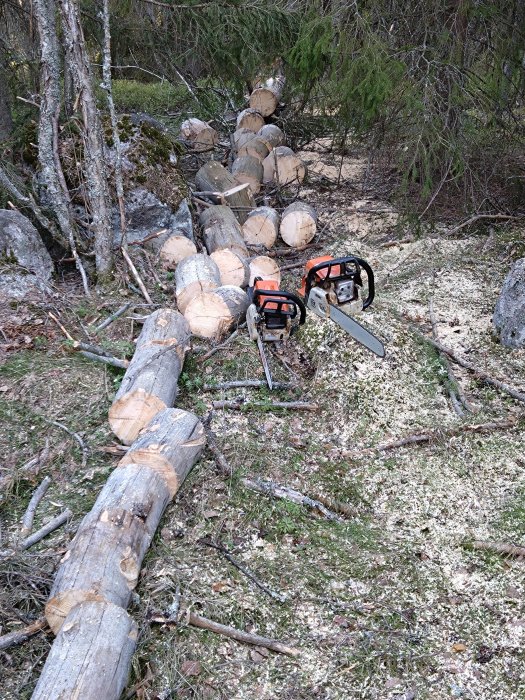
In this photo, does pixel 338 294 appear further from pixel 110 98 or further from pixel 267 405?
pixel 110 98

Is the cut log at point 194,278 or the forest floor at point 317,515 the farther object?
the cut log at point 194,278

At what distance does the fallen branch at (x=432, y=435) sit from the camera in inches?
168

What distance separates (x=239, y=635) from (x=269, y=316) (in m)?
2.43

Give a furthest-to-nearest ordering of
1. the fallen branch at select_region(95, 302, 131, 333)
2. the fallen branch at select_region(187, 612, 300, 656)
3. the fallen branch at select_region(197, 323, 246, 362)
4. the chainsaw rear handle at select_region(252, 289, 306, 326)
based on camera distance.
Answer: the fallen branch at select_region(95, 302, 131, 333) → the fallen branch at select_region(197, 323, 246, 362) → the chainsaw rear handle at select_region(252, 289, 306, 326) → the fallen branch at select_region(187, 612, 300, 656)

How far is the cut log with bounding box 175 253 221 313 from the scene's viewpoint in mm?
5504

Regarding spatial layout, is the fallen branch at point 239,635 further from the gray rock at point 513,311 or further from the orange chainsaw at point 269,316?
the gray rock at point 513,311

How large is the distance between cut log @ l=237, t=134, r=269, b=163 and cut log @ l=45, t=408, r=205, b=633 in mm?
5964

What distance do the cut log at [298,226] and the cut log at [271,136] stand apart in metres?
2.24

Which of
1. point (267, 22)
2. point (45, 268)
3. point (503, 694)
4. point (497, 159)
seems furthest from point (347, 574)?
point (267, 22)

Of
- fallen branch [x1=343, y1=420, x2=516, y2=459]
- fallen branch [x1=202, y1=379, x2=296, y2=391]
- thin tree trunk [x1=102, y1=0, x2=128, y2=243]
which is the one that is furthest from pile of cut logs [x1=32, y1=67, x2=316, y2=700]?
fallen branch [x1=343, y1=420, x2=516, y2=459]

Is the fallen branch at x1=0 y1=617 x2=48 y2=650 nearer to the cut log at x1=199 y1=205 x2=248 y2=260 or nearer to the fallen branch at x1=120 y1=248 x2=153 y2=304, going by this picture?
the fallen branch at x1=120 y1=248 x2=153 y2=304

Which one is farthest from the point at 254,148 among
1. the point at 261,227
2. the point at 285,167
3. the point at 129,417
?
the point at 129,417

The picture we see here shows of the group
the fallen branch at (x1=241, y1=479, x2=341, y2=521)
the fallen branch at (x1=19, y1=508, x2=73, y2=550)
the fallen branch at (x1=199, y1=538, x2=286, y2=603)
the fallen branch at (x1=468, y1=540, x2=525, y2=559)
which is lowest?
A: the fallen branch at (x1=468, y1=540, x2=525, y2=559)

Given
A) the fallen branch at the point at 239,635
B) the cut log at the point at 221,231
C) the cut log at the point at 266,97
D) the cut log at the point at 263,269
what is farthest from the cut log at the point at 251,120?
the fallen branch at the point at 239,635
